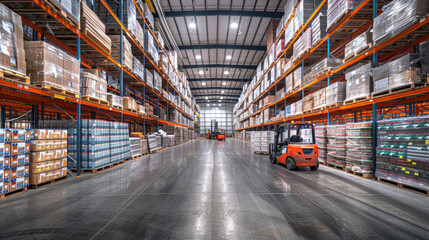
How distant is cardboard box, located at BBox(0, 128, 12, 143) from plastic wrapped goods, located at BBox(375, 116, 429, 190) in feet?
24.8

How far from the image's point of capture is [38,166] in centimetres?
374

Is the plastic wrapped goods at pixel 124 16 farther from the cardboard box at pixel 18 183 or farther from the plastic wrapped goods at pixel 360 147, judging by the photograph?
the plastic wrapped goods at pixel 360 147

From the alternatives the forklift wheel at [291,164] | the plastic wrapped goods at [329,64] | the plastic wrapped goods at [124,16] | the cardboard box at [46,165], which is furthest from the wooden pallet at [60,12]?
the plastic wrapped goods at [329,64]

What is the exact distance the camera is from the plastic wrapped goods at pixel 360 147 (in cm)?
465

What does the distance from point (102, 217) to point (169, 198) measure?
1047mm

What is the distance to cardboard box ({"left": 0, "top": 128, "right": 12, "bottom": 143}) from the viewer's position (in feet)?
10.1

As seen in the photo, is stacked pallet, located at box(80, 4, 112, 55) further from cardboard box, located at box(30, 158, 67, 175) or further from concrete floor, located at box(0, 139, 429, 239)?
concrete floor, located at box(0, 139, 429, 239)

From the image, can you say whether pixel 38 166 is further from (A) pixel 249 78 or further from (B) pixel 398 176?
(A) pixel 249 78

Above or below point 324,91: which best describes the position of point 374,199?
below

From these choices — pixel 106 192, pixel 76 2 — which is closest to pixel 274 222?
pixel 106 192

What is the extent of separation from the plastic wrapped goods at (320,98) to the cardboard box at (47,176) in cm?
810

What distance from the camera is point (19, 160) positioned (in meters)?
3.36

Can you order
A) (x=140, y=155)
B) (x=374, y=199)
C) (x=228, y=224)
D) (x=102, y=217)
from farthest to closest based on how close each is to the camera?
1. (x=140, y=155)
2. (x=374, y=199)
3. (x=102, y=217)
4. (x=228, y=224)

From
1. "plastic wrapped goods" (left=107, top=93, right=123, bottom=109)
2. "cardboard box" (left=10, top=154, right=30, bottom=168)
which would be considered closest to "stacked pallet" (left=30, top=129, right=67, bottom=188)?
"cardboard box" (left=10, top=154, right=30, bottom=168)
